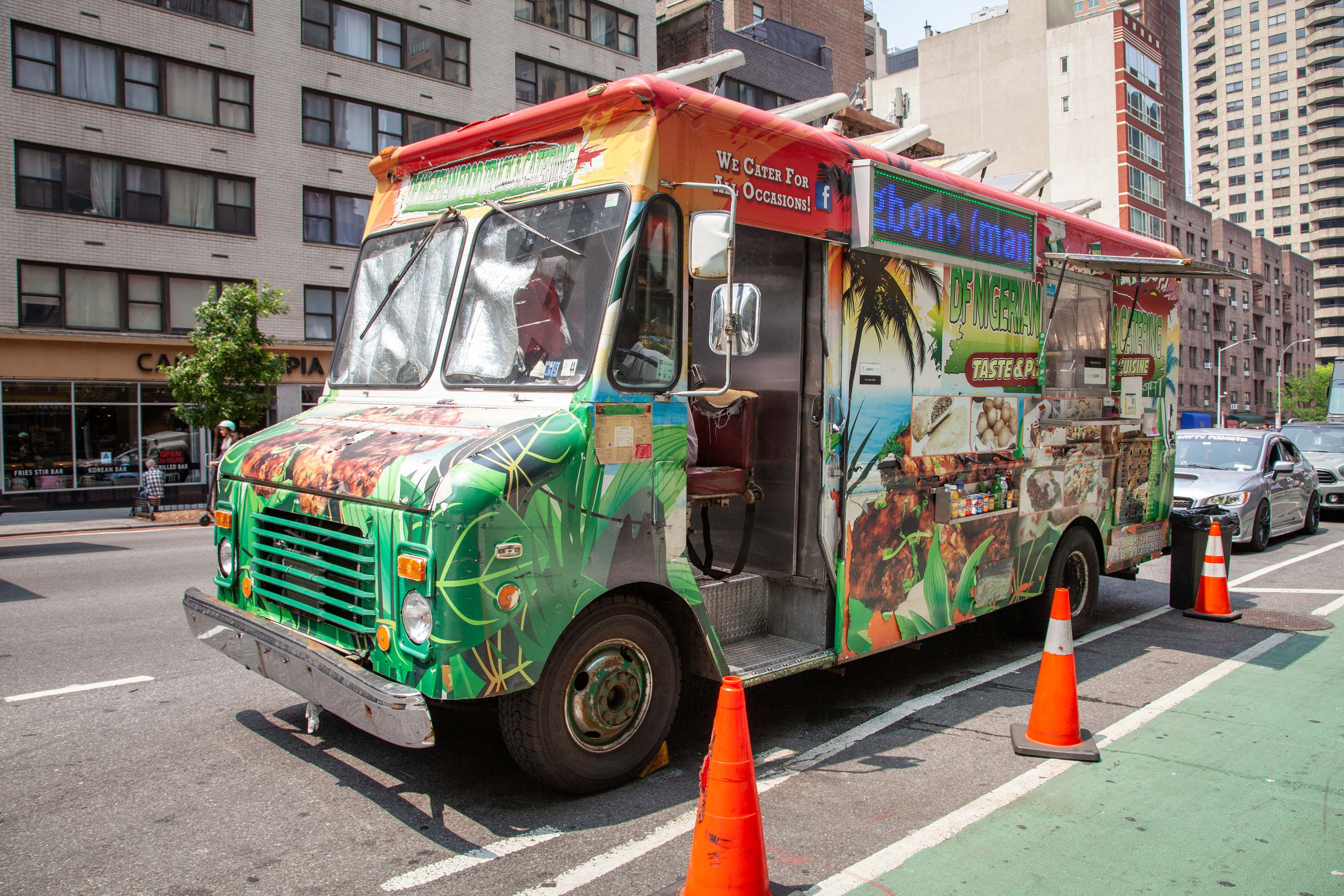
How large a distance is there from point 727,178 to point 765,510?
6.45 ft

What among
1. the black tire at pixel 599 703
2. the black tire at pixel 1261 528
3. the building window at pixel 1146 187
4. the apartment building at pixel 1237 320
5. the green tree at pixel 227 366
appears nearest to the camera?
the black tire at pixel 599 703

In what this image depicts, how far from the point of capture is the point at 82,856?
376 cm

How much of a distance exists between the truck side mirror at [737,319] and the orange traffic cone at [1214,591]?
19.5 ft

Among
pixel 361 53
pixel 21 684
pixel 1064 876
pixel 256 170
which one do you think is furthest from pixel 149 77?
pixel 1064 876

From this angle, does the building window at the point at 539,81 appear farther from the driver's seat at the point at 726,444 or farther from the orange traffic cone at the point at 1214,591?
the driver's seat at the point at 726,444

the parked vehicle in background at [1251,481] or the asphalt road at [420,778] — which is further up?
the parked vehicle in background at [1251,481]

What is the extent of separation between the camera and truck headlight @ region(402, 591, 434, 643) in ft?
12.2

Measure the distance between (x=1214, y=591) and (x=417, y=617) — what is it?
743 centimetres

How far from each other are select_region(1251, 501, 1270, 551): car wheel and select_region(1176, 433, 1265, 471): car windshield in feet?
2.31

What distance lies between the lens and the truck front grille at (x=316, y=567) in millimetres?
4008

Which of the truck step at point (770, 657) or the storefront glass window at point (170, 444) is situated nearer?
the truck step at point (770, 657)

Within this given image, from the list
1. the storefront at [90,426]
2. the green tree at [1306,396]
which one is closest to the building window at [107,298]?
the storefront at [90,426]

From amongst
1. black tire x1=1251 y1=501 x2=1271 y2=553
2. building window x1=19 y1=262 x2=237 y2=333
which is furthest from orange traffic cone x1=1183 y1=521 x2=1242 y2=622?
building window x1=19 y1=262 x2=237 y2=333

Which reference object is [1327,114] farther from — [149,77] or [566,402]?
[566,402]
